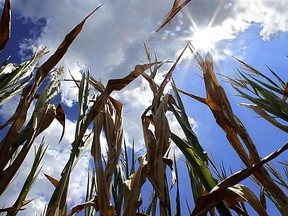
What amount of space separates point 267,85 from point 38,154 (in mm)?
769

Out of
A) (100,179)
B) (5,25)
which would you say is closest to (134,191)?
(100,179)

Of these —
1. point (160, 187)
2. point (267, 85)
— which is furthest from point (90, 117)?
point (267, 85)

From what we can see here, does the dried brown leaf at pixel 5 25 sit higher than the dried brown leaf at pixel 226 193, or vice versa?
the dried brown leaf at pixel 5 25

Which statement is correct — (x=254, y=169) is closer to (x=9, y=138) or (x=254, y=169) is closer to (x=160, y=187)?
(x=160, y=187)

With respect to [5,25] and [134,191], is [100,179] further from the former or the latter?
[5,25]

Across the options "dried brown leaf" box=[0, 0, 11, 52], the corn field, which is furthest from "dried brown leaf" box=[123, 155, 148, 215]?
"dried brown leaf" box=[0, 0, 11, 52]

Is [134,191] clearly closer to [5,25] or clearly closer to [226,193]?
[226,193]

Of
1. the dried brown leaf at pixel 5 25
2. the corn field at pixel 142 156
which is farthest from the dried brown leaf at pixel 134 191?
the dried brown leaf at pixel 5 25

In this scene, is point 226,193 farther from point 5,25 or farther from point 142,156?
point 5,25

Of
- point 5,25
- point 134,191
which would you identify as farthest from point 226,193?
point 5,25

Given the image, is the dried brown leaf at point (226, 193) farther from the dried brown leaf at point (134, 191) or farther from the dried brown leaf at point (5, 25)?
the dried brown leaf at point (5, 25)

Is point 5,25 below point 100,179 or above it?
above

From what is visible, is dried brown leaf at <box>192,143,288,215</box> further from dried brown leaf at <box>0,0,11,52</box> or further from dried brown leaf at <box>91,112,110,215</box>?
dried brown leaf at <box>0,0,11,52</box>

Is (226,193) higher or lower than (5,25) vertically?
lower
